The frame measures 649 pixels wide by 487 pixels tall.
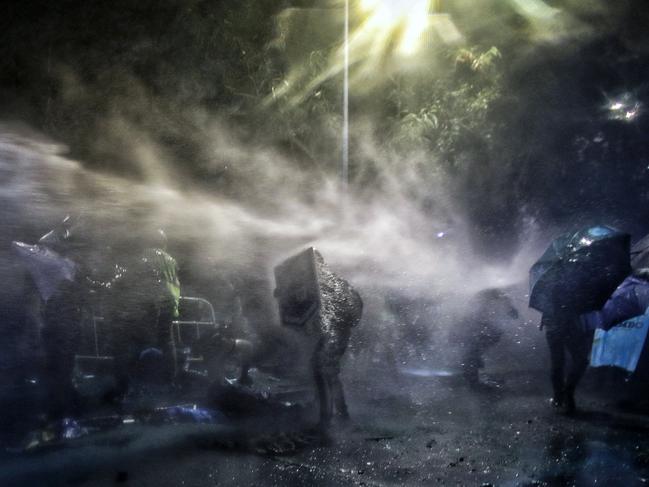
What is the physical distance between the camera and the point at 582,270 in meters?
5.06

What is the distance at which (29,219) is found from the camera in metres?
6.73

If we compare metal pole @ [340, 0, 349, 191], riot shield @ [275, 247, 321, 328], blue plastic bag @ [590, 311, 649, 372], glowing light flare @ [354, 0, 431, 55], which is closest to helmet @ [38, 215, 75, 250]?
riot shield @ [275, 247, 321, 328]

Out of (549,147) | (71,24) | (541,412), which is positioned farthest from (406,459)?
(71,24)

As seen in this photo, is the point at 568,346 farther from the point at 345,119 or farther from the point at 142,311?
the point at 345,119

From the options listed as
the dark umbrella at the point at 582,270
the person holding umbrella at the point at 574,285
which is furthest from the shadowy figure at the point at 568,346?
the dark umbrella at the point at 582,270

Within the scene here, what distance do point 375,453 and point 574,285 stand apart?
8.41ft

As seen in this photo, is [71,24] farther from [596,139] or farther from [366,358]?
[596,139]

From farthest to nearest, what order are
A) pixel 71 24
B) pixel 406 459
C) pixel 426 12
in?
1. pixel 71 24
2. pixel 426 12
3. pixel 406 459

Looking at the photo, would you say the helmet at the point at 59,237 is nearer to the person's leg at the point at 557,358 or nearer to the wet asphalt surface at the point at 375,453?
the wet asphalt surface at the point at 375,453

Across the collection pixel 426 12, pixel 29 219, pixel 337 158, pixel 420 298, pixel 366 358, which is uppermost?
pixel 426 12

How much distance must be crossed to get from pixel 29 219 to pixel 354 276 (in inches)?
177

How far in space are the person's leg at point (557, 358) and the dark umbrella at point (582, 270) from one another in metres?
0.27

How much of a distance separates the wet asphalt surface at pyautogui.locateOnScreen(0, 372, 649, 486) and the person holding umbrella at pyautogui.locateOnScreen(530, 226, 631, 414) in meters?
0.45

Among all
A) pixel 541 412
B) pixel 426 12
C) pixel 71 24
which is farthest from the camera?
pixel 71 24
